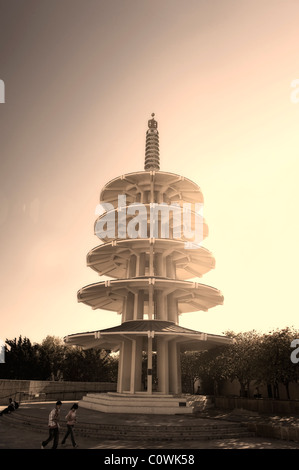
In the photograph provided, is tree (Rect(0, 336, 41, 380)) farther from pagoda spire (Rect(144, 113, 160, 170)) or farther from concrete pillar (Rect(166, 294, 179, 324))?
pagoda spire (Rect(144, 113, 160, 170))

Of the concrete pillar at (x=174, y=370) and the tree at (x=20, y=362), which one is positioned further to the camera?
the tree at (x=20, y=362)

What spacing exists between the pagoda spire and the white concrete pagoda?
12cm

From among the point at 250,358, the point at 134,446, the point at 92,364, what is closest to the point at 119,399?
the point at 134,446

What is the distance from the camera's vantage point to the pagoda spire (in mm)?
42125

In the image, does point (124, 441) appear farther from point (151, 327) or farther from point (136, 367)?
point (136, 367)

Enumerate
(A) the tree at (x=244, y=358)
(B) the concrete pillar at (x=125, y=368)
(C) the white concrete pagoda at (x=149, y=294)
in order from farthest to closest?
(A) the tree at (x=244, y=358) → (B) the concrete pillar at (x=125, y=368) → (C) the white concrete pagoda at (x=149, y=294)

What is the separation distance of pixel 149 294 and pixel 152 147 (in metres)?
19.7

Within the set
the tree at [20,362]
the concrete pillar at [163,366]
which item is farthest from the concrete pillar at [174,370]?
the tree at [20,362]

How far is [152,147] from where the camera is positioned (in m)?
43.6

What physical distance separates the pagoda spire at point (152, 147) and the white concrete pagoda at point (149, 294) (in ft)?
0.41

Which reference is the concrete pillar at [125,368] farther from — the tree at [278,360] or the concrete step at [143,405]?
the tree at [278,360]

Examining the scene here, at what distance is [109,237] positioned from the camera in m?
40.7

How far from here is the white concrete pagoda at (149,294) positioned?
2916 centimetres
